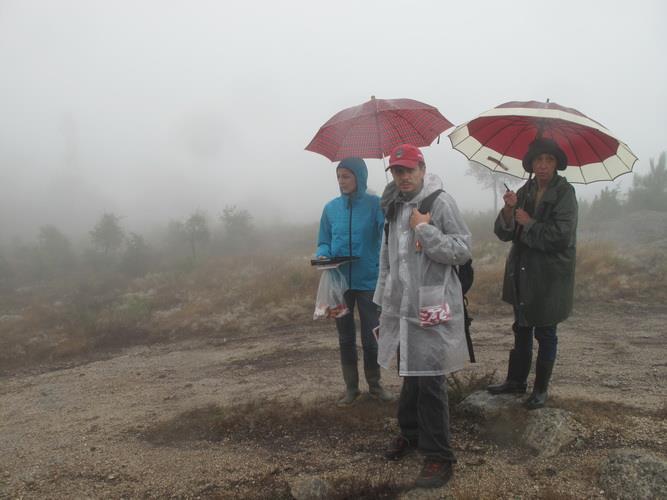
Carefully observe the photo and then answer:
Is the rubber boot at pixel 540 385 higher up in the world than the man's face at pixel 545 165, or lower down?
lower down

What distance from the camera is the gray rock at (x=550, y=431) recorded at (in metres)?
3.54

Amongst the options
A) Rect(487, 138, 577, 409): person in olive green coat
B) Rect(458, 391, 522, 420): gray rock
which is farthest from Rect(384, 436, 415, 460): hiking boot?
Rect(487, 138, 577, 409): person in olive green coat

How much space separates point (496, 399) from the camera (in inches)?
167

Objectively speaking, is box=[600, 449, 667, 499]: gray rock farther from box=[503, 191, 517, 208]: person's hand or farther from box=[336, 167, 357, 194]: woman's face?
box=[336, 167, 357, 194]: woman's face

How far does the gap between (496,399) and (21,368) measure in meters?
9.26

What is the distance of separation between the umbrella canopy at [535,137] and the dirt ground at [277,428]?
2250mm

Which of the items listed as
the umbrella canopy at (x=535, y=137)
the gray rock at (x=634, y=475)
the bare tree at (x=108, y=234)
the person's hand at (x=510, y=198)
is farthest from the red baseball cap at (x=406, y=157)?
the bare tree at (x=108, y=234)

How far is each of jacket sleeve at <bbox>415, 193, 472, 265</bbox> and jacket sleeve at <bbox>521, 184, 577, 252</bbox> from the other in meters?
0.88

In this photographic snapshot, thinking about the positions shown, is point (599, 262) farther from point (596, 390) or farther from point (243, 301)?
point (243, 301)

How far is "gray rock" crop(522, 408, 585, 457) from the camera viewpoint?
11.6 feet

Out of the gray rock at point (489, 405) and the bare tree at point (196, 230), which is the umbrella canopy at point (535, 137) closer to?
the gray rock at point (489, 405)

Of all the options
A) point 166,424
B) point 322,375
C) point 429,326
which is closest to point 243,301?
point 322,375

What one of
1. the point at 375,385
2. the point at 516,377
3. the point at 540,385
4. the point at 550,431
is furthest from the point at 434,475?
the point at 375,385

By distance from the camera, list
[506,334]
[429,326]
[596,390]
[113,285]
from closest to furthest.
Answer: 1. [429,326]
2. [596,390]
3. [506,334]
4. [113,285]
